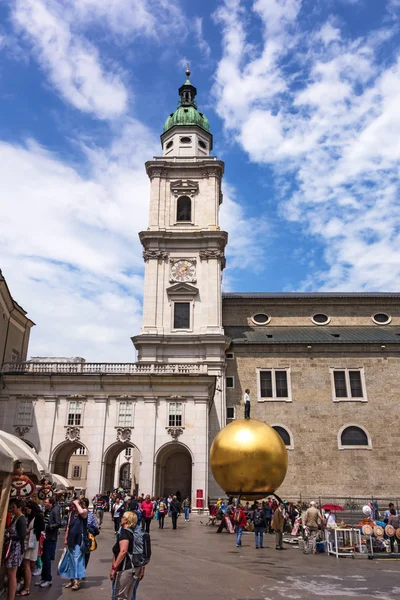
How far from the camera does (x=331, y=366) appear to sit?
40125mm

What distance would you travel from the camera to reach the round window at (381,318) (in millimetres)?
45812

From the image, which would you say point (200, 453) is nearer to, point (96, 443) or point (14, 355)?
point (96, 443)

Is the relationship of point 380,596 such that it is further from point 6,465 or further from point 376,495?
point 376,495

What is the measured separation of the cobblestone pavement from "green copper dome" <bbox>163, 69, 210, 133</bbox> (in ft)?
144

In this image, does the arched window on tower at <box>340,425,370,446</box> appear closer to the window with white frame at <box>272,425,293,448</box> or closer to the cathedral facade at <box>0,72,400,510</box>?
the cathedral facade at <box>0,72,400,510</box>

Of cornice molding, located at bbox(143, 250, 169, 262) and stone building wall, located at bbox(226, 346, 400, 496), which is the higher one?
cornice molding, located at bbox(143, 250, 169, 262)

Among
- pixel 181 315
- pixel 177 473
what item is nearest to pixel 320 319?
pixel 181 315

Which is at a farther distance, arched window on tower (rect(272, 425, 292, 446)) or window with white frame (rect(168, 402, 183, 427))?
arched window on tower (rect(272, 425, 292, 446))

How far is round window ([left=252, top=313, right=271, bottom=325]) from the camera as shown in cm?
4553

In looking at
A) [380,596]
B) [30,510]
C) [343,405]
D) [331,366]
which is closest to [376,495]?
[343,405]

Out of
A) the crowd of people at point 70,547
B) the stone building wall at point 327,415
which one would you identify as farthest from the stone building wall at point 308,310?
the crowd of people at point 70,547

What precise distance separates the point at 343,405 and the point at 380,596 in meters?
30.1

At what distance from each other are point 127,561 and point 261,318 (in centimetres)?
3938

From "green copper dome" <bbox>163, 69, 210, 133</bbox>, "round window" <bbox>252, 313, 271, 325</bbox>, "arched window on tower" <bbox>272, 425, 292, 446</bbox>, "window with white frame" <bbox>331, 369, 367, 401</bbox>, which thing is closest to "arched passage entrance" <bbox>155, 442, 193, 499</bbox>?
"arched window on tower" <bbox>272, 425, 292, 446</bbox>
